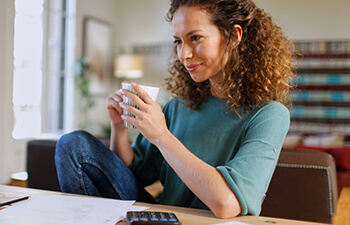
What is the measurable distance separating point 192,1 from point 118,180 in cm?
62

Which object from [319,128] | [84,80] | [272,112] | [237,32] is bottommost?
[319,128]

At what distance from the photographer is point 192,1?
1.16 m

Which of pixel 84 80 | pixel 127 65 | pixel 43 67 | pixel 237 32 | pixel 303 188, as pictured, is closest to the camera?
pixel 237 32

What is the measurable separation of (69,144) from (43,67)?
11.9ft

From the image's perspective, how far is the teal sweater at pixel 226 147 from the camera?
0.93m

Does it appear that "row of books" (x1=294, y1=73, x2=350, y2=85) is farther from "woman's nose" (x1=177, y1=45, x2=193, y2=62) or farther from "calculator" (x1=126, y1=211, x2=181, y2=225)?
"calculator" (x1=126, y1=211, x2=181, y2=225)

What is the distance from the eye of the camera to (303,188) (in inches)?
59.4

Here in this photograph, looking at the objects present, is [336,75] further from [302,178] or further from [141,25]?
[302,178]

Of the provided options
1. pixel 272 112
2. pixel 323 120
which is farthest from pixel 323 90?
pixel 272 112

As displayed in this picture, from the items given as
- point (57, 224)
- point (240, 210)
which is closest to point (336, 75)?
point (240, 210)

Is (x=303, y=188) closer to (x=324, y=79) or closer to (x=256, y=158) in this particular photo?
(x=256, y=158)

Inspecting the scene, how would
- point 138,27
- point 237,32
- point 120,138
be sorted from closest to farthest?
point 237,32
point 120,138
point 138,27

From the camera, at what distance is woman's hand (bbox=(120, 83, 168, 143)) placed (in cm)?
96

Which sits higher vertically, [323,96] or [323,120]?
[323,96]
